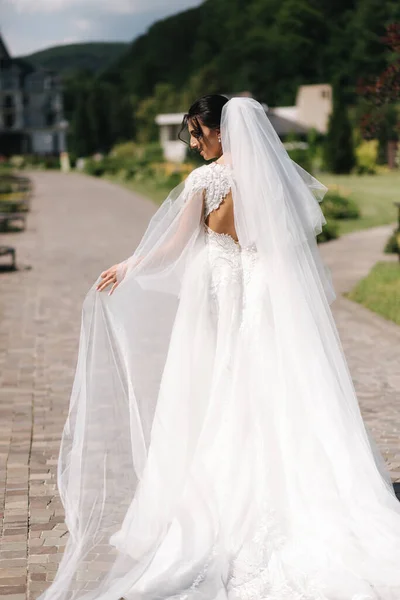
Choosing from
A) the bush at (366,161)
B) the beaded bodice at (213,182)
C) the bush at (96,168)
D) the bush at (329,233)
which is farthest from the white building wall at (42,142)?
the beaded bodice at (213,182)

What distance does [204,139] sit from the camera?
12.8 feet

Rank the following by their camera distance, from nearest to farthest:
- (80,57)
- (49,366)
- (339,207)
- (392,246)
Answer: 1. (49,366)
2. (392,246)
3. (339,207)
4. (80,57)

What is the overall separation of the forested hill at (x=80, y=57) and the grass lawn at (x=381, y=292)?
93.6 meters

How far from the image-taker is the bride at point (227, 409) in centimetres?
361

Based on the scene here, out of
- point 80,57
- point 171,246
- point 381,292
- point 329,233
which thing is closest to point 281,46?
point 80,57

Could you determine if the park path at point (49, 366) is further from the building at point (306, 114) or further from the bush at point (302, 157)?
the building at point (306, 114)

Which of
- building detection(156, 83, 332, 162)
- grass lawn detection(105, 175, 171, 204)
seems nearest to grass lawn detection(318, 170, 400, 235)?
grass lawn detection(105, 175, 171, 204)

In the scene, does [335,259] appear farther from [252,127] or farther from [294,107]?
[294,107]

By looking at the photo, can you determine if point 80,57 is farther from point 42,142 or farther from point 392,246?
point 392,246

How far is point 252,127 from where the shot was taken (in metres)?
3.79

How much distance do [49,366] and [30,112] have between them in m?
94.8

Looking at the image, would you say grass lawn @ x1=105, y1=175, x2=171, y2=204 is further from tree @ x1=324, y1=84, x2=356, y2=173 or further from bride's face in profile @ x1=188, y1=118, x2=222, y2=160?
bride's face in profile @ x1=188, y1=118, x2=222, y2=160

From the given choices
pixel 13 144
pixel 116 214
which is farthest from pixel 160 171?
pixel 13 144

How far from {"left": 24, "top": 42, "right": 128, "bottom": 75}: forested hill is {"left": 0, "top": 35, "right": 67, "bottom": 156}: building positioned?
336 centimetres
